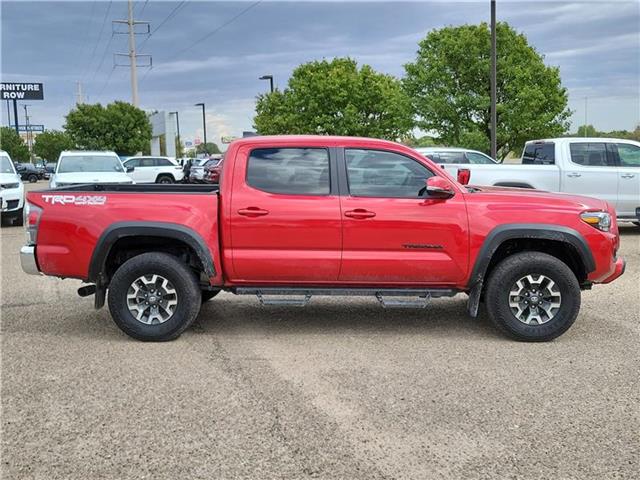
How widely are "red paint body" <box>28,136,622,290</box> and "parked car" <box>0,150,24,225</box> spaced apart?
10351 mm

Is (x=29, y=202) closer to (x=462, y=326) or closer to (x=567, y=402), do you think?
(x=462, y=326)

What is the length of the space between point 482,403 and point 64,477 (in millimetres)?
2655

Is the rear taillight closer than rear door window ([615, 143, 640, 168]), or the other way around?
the rear taillight

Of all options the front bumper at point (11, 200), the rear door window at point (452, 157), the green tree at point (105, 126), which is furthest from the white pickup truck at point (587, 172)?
the green tree at point (105, 126)

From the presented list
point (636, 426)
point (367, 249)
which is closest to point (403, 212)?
point (367, 249)

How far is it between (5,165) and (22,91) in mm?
84193

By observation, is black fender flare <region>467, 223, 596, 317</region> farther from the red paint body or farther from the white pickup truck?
the white pickup truck

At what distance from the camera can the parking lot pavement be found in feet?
11.7

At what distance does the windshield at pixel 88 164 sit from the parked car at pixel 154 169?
11998mm

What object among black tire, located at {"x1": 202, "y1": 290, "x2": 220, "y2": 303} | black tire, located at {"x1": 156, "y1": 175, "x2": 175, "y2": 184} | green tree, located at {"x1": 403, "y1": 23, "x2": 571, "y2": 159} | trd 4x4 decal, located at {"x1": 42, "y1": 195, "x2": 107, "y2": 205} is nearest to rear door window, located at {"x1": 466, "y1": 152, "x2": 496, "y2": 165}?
green tree, located at {"x1": 403, "y1": 23, "x2": 571, "y2": 159}

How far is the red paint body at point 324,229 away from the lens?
5.65 meters

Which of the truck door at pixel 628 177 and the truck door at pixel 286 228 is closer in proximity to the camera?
the truck door at pixel 286 228

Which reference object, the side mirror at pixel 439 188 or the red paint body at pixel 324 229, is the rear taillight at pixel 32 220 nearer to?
the red paint body at pixel 324 229

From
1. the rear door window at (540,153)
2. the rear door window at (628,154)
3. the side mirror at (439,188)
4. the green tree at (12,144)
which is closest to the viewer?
the side mirror at (439,188)
